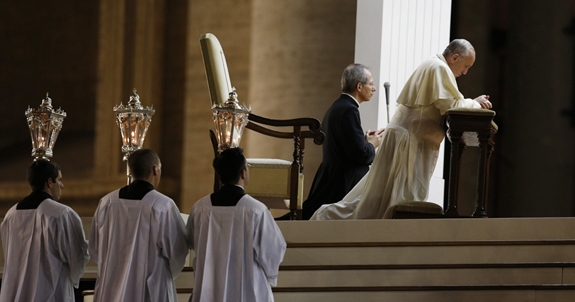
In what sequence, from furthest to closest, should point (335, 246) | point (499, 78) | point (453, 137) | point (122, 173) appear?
1. point (122, 173)
2. point (499, 78)
3. point (453, 137)
4. point (335, 246)

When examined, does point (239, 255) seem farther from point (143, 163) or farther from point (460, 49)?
point (460, 49)

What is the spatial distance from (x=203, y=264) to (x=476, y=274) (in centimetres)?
162

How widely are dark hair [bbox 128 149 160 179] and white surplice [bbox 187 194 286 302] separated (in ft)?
1.40

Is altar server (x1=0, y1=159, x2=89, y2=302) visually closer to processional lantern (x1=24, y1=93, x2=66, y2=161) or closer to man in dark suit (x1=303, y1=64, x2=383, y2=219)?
processional lantern (x1=24, y1=93, x2=66, y2=161)

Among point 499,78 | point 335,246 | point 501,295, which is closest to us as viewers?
point 501,295

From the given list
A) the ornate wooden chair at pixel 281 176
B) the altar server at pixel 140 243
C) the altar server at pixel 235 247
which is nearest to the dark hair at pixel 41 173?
the altar server at pixel 140 243

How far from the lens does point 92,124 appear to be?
386 inches

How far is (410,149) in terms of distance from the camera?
6.61 m

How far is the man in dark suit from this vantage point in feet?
23.4

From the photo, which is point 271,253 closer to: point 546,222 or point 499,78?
point 546,222

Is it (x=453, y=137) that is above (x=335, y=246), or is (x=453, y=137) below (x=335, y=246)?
above

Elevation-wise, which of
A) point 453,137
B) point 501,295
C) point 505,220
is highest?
point 453,137

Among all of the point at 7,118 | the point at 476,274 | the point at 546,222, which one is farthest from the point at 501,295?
the point at 7,118

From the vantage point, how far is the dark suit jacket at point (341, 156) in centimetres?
712
